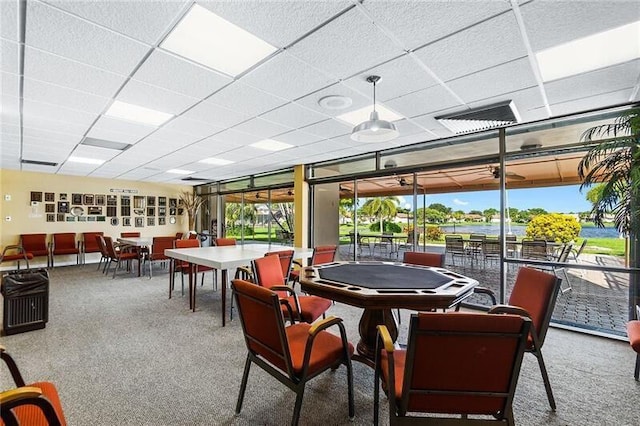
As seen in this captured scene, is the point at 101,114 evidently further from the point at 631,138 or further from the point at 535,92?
the point at 631,138

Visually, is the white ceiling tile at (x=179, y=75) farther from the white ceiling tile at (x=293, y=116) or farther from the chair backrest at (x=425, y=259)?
the chair backrest at (x=425, y=259)

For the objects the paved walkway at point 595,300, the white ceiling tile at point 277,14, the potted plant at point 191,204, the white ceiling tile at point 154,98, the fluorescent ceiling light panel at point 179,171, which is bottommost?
the paved walkway at point 595,300

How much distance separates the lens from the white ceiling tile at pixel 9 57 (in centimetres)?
219

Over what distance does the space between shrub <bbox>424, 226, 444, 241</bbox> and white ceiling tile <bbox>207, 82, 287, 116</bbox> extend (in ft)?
12.0

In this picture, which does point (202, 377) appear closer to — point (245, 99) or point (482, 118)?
point (245, 99)

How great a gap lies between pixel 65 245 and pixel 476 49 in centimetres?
1030

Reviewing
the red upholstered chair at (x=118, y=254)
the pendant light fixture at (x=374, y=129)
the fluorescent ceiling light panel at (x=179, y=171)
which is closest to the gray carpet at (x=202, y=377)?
the pendant light fixture at (x=374, y=129)

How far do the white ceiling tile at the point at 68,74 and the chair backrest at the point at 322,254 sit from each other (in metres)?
2.78

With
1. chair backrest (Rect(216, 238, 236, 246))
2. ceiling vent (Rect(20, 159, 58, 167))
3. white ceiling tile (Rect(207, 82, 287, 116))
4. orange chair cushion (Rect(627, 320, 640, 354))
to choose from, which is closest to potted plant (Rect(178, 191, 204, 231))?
ceiling vent (Rect(20, 159, 58, 167))

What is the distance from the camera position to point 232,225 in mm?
A: 10266

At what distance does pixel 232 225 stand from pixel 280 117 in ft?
23.5

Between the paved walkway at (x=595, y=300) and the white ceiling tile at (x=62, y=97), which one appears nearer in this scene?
the white ceiling tile at (x=62, y=97)

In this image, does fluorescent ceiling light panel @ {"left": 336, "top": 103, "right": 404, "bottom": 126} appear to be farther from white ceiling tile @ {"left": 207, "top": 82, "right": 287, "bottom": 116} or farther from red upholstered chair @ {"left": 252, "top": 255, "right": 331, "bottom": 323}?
red upholstered chair @ {"left": 252, "top": 255, "right": 331, "bottom": 323}

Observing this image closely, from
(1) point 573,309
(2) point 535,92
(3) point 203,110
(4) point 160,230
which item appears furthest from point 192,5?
(4) point 160,230
